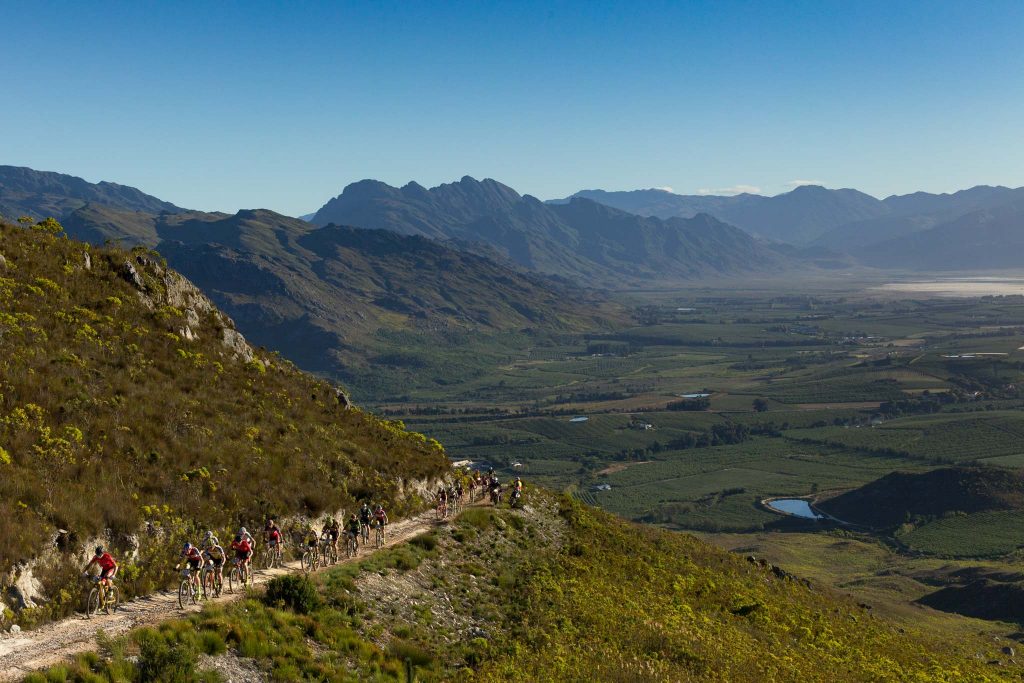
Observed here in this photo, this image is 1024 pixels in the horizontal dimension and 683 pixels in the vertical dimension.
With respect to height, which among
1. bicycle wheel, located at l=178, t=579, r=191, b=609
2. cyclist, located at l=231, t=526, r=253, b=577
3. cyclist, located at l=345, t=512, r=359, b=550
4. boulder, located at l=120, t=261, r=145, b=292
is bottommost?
cyclist, located at l=345, t=512, r=359, b=550

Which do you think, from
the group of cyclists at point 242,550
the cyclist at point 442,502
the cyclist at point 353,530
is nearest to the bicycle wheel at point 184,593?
the group of cyclists at point 242,550

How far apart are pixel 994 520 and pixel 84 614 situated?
17780 centimetres

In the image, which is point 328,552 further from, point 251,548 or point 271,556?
point 251,548

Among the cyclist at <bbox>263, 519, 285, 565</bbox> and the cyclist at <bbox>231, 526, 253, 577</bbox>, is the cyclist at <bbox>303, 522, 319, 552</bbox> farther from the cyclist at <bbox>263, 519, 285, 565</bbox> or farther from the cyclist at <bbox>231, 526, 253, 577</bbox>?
the cyclist at <bbox>231, 526, 253, 577</bbox>

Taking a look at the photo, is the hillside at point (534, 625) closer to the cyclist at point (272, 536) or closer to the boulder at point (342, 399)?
the cyclist at point (272, 536)

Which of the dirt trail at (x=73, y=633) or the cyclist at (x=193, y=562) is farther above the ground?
the cyclist at (x=193, y=562)

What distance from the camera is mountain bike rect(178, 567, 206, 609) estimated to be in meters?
31.1

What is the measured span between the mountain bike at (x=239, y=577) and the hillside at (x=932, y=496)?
169 m

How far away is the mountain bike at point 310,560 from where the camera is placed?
3853cm

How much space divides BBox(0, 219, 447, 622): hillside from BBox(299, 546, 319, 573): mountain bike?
3712 mm

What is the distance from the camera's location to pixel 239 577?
3459 centimetres

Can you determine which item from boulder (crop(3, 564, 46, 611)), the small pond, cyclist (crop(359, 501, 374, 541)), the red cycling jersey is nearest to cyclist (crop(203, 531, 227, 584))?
the red cycling jersey

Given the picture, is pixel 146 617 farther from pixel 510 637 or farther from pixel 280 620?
pixel 510 637

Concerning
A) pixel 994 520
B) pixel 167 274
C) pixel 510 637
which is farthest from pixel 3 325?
pixel 994 520
